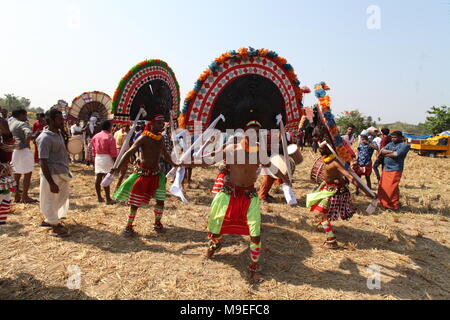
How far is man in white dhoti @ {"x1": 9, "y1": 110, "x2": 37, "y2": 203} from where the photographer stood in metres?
6.05

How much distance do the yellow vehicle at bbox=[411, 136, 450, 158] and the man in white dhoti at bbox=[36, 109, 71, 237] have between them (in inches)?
937

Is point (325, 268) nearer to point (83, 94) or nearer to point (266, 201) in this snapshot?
point (266, 201)

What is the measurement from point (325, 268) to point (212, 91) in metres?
3.05

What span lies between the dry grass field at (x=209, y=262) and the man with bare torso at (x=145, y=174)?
66 cm

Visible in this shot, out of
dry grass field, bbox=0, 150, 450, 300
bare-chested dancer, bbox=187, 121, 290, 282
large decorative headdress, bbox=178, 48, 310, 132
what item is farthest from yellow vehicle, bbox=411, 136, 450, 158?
bare-chested dancer, bbox=187, 121, 290, 282

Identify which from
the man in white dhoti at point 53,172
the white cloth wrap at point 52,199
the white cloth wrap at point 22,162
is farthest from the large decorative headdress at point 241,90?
the white cloth wrap at point 22,162

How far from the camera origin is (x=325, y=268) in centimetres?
412

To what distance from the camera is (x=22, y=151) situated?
6293 millimetres

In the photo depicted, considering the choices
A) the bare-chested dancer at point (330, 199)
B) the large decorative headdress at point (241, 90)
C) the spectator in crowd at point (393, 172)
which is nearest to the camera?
the large decorative headdress at point (241, 90)

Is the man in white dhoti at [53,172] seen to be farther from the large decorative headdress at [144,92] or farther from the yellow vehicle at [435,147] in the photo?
the yellow vehicle at [435,147]

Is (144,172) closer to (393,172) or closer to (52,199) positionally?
(52,199)

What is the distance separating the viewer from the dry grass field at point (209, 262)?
3.49m

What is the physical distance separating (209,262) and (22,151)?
5022 mm
